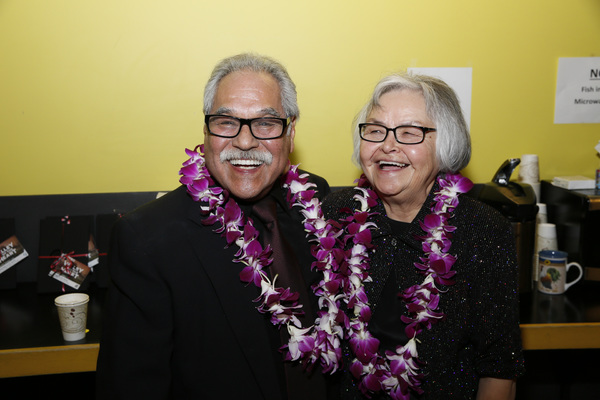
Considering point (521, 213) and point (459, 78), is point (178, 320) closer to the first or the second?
point (521, 213)

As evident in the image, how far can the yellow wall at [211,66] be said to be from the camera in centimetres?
199

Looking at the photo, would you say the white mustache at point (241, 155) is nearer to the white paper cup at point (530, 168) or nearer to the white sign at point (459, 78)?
the white sign at point (459, 78)

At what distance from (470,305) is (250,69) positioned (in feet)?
2.98

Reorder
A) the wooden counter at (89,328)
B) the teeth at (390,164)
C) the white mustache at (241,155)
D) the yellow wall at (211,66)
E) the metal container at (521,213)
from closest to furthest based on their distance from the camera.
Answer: the white mustache at (241,155)
the teeth at (390,164)
the wooden counter at (89,328)
the metal container at (521,213)
the yellow wall at (211,66)

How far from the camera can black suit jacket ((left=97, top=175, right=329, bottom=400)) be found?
1180 millimetres

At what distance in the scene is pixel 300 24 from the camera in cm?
206

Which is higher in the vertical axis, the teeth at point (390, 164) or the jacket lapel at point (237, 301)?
the teeth at point (390, 164)

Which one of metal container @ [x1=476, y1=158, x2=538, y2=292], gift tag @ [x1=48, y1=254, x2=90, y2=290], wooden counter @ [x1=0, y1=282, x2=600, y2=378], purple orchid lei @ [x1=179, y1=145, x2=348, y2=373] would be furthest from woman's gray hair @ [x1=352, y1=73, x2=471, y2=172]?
gift tag @ [x1=48, y1=254, x2=90, y2=290]

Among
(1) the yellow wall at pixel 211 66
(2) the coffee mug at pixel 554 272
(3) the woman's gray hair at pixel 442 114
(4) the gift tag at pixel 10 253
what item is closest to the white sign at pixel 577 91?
(1) the yellow wall at pixel 211 66

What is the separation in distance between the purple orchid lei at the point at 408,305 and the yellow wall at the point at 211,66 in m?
0.84

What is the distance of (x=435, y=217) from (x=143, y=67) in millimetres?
1395

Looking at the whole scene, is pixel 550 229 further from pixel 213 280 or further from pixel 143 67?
pixel 143 67

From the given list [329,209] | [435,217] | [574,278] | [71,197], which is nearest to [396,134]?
[435,217]

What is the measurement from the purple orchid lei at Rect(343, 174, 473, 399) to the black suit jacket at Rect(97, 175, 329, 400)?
0.27 meters
